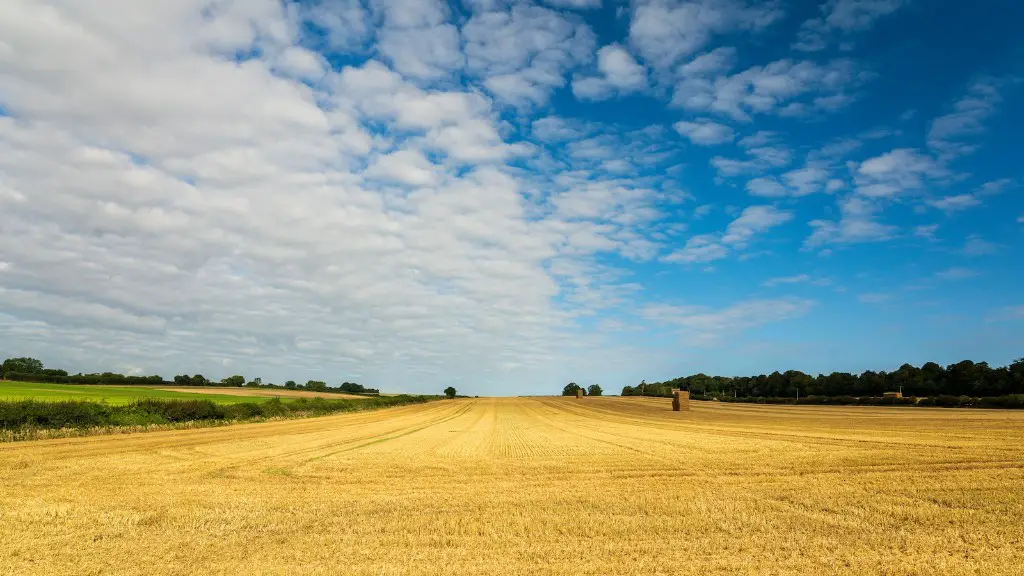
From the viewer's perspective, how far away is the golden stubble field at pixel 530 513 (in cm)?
802

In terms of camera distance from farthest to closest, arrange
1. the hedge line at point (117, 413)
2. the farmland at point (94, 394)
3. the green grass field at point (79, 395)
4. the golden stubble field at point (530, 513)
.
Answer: the farmland at point (94, 394) < the green grass field at point (79, 395) < the hedge line at point (117, 413) < the golden stubble field at point (530, 513)

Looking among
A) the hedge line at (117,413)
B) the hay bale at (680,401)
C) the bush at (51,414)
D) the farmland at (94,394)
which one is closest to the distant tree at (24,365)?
the farmland at (94,394)

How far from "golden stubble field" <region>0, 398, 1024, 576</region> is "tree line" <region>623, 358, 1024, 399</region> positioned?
253 ft

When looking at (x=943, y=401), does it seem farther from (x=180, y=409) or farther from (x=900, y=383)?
(x=180, y=409)

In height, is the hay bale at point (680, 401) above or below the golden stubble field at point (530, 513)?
above

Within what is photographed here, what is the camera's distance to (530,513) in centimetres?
1070

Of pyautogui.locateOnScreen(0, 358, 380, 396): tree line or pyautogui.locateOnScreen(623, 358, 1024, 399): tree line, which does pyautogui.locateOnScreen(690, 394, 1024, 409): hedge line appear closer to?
pyautogui.locateOnScreen(623, 358, 1024, 399): tree line

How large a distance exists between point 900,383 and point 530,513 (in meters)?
107

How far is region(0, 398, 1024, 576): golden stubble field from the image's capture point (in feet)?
26.3

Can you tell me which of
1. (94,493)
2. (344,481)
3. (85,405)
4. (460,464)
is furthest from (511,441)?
(85,405)

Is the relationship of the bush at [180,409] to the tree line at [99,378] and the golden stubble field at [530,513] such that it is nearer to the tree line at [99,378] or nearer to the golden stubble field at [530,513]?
the golden stubble field at [530,513]

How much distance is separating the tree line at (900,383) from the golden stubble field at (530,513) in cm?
7722

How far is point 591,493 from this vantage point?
1248 centimetres

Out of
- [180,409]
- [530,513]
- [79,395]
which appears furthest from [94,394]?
[530,513]
